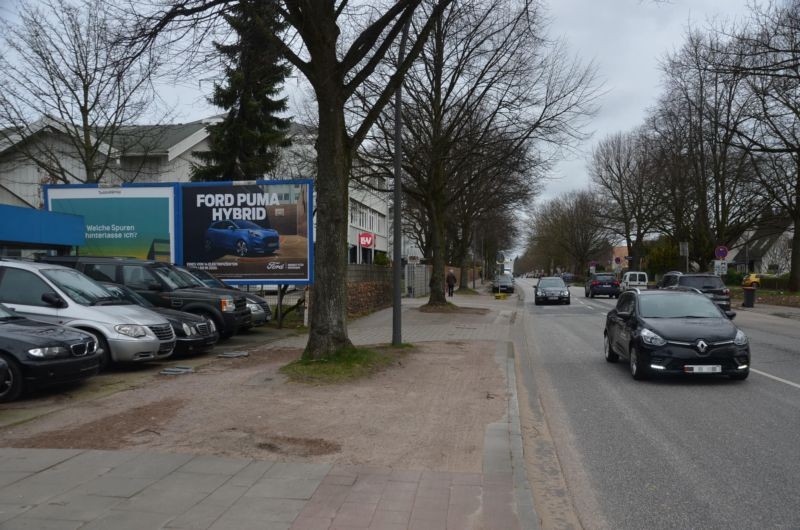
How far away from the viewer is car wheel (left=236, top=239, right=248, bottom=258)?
18.2 metres

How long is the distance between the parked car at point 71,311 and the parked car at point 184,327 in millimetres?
1160

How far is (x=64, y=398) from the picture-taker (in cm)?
831

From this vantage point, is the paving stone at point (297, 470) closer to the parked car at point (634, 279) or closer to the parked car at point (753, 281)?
the parked car at point (753, 281)

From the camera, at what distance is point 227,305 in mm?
14398

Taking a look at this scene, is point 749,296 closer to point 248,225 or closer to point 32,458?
point 248,225

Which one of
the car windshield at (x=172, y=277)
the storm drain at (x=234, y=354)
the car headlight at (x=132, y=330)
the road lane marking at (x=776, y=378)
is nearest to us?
the road lane marking at (x=776, y=378)

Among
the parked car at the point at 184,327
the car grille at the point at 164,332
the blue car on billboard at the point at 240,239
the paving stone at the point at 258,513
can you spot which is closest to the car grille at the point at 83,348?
the car grille at the point at 164,332

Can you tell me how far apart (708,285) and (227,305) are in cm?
1858

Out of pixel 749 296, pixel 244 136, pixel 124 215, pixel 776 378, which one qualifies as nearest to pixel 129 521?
pixel 776 378

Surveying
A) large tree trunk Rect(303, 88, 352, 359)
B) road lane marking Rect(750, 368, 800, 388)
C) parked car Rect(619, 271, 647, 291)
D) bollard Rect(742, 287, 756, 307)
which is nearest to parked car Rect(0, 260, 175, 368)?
large tree trunk Rect(303, 88, 352, 359)

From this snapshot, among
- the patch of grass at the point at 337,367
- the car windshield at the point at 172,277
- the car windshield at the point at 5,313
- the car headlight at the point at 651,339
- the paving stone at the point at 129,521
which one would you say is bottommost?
the paving stone at the point at 129,521

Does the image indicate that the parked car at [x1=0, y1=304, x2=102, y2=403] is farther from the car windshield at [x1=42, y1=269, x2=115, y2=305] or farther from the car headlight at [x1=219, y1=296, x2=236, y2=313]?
the car headlight at [x1=219, y1=296, x2=236, y2=313]

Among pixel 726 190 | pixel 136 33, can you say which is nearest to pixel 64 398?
pixel 136 33

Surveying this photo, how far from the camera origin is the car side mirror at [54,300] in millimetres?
9875
